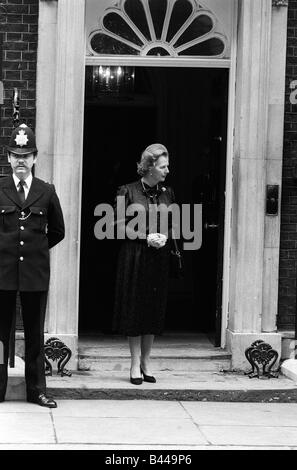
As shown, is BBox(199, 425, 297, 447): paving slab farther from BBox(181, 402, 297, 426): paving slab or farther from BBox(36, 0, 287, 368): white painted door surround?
BBox(36, 0, 287, 368): white painted door surround

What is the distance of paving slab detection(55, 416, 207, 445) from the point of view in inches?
279

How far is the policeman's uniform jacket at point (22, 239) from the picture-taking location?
790 cm

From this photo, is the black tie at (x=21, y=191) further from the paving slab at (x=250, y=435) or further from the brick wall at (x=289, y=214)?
the brick wall at (x=289, y=214)

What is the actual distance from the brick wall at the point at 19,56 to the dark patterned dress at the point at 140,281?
1.29 metres

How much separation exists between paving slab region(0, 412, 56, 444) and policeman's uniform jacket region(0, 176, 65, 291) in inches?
37.6

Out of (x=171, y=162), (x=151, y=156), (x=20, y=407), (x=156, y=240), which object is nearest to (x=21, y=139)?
(x=151, y=156)

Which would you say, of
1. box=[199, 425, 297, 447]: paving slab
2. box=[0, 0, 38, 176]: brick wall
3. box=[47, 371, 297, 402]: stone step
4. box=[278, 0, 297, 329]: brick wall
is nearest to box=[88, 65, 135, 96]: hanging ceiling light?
box=[0, 0, 38, 176]: brick wall

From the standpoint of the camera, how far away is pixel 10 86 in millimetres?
9289

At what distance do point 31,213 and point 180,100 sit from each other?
6747mm

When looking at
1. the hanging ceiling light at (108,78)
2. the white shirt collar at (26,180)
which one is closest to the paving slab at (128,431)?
the white shirt collar at (26,180)

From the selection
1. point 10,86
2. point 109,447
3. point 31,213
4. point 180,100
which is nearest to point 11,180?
point 31,213

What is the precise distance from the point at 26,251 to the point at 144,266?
1202 millimetres

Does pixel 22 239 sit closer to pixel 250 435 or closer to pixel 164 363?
pixel 250 435

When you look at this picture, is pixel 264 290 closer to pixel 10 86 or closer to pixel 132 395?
pixel 132 395
